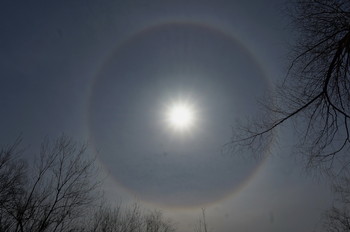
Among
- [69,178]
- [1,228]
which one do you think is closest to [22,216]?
[1,228]

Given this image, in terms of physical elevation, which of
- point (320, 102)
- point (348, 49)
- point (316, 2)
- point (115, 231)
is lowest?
point (320, 102)

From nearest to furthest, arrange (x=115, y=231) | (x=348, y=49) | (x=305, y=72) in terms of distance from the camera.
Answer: (x=348, y=49) → (x=305, y=72) → (x=115, y=231)

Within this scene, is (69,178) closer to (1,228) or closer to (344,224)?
(1,228)

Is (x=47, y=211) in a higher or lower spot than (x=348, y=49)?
higher

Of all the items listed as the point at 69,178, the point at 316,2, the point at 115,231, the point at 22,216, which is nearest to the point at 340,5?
the point at 316,2

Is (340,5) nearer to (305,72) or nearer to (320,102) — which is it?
(305,72)

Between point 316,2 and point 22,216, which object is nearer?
point 316,2

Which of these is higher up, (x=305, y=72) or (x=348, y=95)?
(x=305, y=72)

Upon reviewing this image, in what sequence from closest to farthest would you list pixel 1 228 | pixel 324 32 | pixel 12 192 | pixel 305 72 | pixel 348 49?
pixel 348 49, pixel 324 32, pixel 305 72, pixel 1 228, pixel 12 192

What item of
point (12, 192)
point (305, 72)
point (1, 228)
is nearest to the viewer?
point (305, 72)
